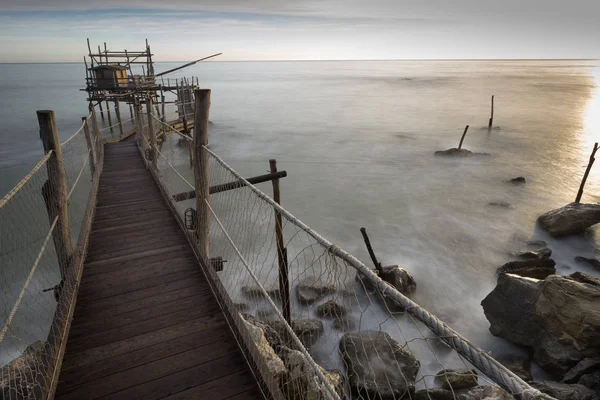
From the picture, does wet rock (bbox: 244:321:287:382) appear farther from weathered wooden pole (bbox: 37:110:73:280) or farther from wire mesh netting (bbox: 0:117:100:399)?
weathered wooden pole (bbox: 37:110:73:280)

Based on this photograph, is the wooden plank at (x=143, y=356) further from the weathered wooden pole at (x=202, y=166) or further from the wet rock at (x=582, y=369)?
the wet rock at (x=582, y=369)

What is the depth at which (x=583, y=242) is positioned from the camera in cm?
1095

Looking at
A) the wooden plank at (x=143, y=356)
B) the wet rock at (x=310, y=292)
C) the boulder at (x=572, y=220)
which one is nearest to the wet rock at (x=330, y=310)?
the wet rock at (x=310, y=292)

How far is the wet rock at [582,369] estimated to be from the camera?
5.65 meters

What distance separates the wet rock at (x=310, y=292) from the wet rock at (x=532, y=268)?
474cm

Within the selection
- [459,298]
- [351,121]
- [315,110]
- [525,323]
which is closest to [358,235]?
[459,298]

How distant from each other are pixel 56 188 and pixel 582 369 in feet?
26.4

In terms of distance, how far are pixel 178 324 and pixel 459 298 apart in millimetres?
8019

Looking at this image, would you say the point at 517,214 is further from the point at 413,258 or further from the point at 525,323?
the point at 525,323

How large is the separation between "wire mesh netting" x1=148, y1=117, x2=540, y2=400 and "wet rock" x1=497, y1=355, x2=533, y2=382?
676mm

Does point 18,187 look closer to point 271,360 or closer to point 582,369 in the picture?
point 271,360

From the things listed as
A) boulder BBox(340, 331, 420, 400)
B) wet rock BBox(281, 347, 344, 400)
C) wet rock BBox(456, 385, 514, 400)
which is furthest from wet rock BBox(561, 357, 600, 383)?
wet rock BBox(281, 347, 344, 400)

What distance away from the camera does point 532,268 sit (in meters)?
8.95

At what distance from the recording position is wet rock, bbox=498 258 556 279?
8906mm
